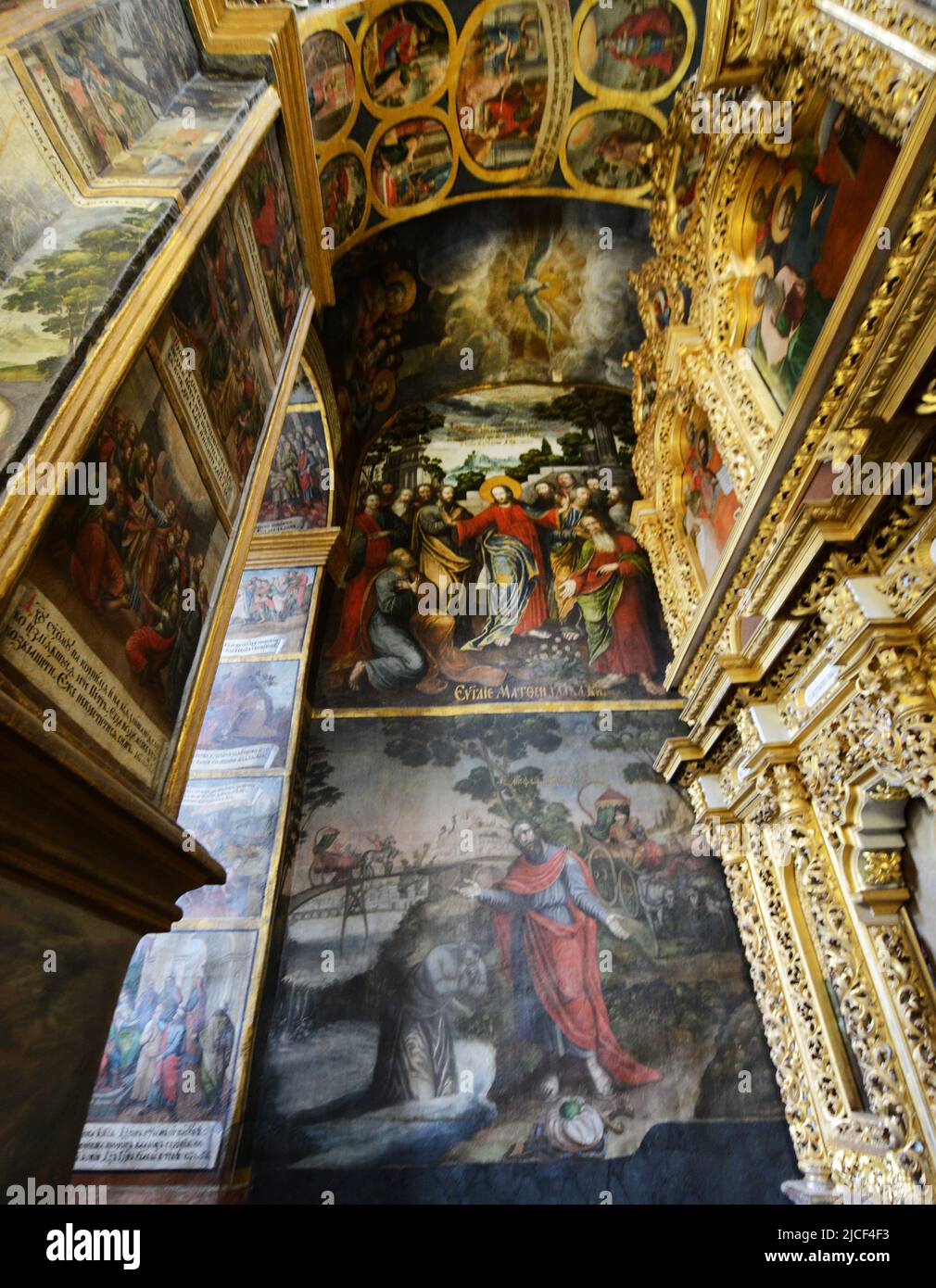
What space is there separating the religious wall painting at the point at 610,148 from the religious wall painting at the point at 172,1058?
9.82 meters

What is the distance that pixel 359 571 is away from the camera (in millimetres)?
9797

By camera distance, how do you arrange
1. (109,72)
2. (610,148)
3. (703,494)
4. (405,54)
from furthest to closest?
(610,148) → (703,494) → (405,54) → (109,72)

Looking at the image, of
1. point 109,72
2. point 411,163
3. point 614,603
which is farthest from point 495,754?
point 411,163

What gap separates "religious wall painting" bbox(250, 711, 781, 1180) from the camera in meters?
6.16

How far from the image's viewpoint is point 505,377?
36.8 feet

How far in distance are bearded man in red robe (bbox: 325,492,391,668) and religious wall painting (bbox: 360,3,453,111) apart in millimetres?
4751

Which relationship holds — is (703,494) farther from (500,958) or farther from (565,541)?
(500,958)

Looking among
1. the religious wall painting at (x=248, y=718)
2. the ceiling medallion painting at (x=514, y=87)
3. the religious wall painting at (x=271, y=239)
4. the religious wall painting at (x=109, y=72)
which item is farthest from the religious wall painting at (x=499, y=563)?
the religious wall painting at (x=109, y=72)

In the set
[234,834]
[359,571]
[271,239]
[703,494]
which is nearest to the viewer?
[271,239]

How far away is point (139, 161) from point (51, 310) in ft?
6.06

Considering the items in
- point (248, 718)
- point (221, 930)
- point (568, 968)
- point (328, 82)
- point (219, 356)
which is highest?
point (328, 82)

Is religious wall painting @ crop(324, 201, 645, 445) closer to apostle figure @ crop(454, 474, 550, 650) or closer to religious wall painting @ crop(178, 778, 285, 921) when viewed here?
apostle figure @ crop(454, 474, 550, 650)

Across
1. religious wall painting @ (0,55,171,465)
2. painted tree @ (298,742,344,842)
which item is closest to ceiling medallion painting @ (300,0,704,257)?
religious wall painting @ (0,55,171,465)

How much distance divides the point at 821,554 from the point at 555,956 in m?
4.39
